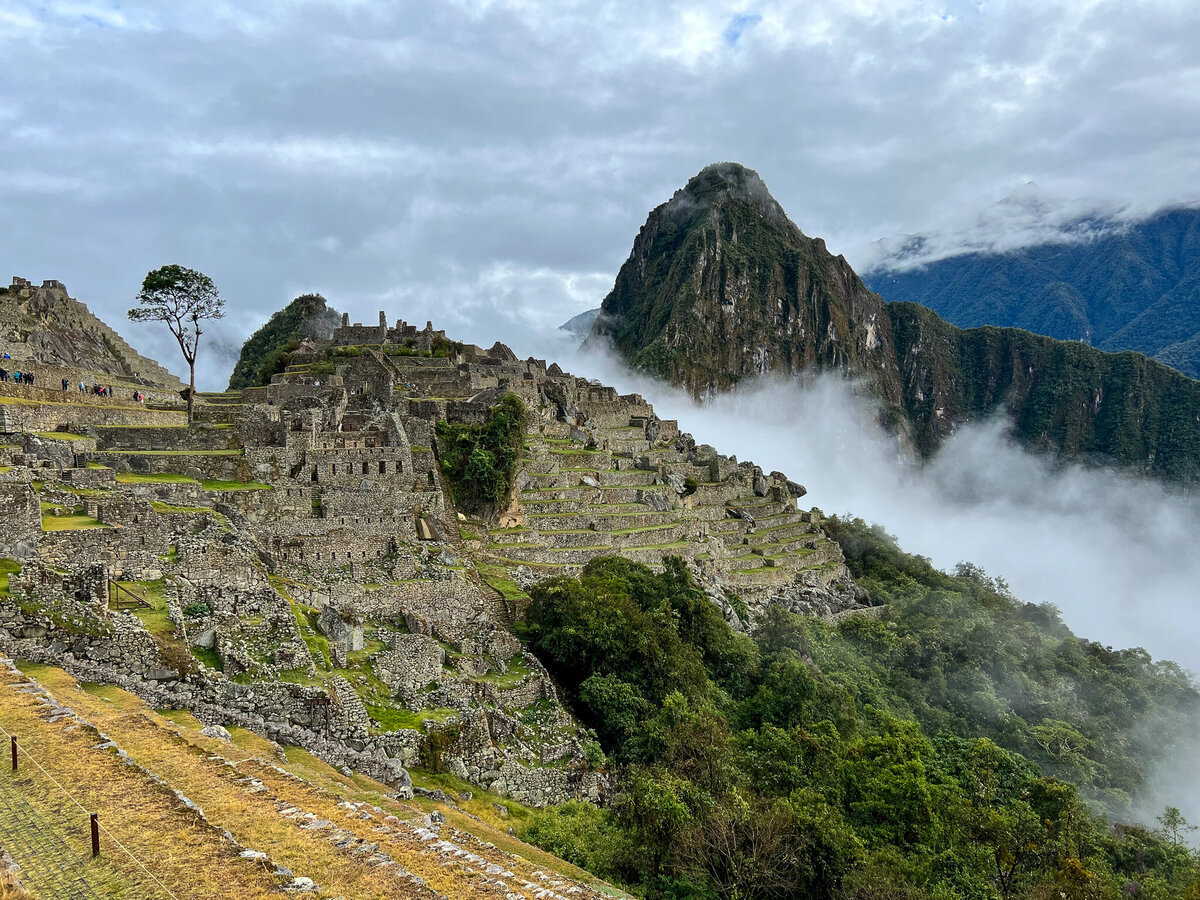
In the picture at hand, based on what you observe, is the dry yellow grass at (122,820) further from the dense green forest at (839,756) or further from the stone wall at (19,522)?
the dense green forest at (839,756)

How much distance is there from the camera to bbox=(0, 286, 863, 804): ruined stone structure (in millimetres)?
13344

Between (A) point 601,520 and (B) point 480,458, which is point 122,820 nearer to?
(B) point 480,458

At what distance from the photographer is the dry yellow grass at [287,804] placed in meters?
8.23

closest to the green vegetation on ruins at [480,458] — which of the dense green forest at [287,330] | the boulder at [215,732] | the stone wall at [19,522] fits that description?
the stone wall at [19,522]

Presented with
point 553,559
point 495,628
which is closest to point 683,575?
point 553,559

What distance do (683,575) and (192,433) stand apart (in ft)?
71.5

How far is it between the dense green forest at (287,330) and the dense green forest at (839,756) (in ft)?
135

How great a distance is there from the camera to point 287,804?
9.31 m

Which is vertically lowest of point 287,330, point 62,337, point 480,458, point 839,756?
point 839,756

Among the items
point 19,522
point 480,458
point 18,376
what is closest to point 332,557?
point 19,522

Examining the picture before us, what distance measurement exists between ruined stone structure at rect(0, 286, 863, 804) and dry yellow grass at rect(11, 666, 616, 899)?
118cm

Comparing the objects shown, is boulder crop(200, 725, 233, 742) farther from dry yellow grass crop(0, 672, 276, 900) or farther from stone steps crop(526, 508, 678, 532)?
stone steps crop(526, 508, 678, 532)

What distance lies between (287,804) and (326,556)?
1419 cm

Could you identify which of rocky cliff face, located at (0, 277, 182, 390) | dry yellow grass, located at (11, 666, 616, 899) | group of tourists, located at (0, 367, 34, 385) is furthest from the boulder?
rocky cliff face, located at (0, 277, 182, 390)
